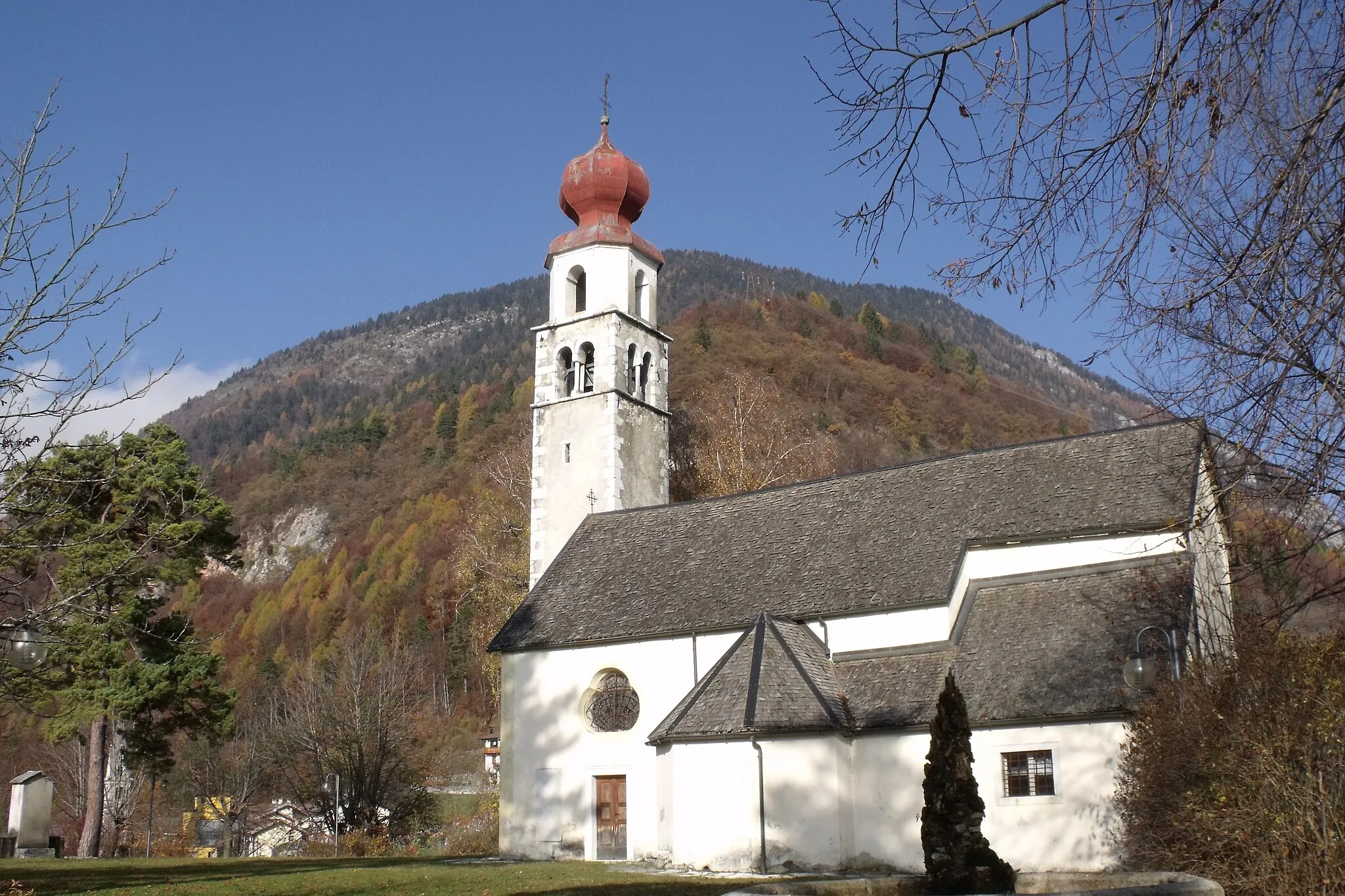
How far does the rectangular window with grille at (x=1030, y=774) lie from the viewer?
59.1ft

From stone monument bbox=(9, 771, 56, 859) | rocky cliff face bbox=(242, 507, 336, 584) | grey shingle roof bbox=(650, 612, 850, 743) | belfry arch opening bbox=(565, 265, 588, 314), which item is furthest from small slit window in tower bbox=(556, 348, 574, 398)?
rocky cliff face bbox=(242, 507, 336, 584)

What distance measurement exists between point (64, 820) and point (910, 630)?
166ft

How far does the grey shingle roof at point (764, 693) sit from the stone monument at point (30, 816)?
40.3ft

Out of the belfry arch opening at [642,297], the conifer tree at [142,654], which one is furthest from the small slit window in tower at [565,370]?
the conifer tree at [142,654]

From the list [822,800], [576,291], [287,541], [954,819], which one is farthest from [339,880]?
[287,541]

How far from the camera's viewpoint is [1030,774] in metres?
18.2

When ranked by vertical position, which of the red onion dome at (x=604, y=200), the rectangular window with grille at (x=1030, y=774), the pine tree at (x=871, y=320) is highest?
the pine tree at (x=871, y=320)

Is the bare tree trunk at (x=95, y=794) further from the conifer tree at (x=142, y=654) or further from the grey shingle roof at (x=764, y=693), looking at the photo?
the grey shingle roof at (x=764, y=693)

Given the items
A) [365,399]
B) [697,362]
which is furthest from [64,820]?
[365,399]

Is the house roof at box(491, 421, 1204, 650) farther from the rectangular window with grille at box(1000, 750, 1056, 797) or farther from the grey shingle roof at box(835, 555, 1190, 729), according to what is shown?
the rectangular window with grille at box(1000, 750, 1056, 797)

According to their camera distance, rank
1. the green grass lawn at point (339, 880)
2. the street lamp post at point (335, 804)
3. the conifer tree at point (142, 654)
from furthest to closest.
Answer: the street lamp post at point (335, 804), the conifer tree at point (142, 654), the green grass lawn at point (339, 880)

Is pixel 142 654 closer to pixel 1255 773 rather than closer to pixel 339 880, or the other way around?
pixel 339 880

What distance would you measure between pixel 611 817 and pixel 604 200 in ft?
52.9

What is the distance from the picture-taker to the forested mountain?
46.0 meters
